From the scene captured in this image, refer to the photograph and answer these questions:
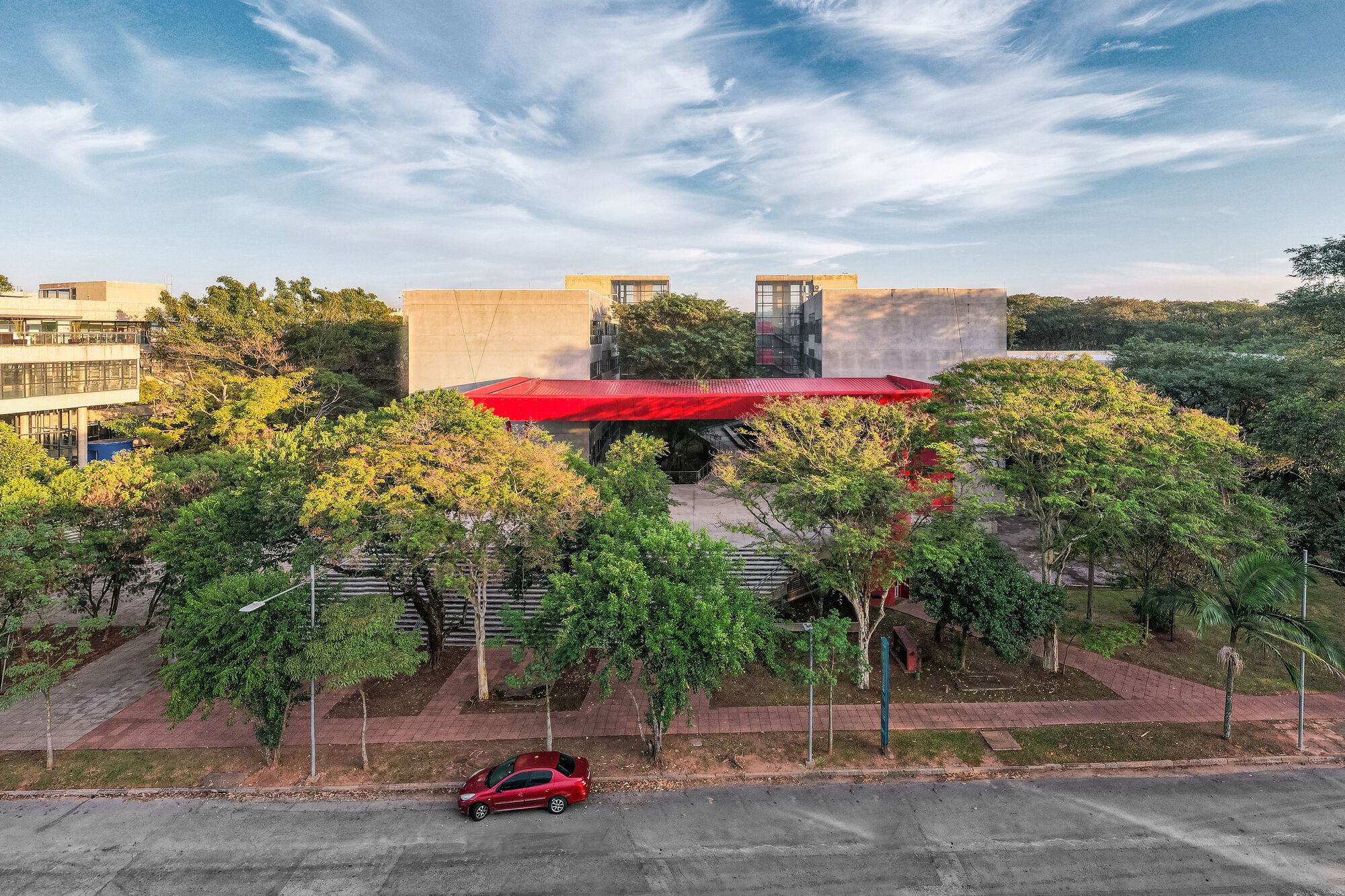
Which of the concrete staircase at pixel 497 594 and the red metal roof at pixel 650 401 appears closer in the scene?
the concrete staircase at pixel 497 594

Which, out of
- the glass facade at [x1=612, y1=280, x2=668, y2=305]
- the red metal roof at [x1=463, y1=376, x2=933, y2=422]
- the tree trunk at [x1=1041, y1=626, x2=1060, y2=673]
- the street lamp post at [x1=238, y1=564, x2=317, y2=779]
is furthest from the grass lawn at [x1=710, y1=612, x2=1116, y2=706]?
the glass facade at [x1=612, y1=280, x2=668, y2=305]

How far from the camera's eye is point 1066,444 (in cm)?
1858

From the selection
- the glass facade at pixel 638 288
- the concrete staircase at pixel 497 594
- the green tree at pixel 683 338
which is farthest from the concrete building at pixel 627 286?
the concrete staircase at pixel 497 594

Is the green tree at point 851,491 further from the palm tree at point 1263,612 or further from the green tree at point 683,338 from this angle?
Result: the green tree at point 683,338

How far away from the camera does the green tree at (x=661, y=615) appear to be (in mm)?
14234

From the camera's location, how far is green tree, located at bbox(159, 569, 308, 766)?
48.8 ft

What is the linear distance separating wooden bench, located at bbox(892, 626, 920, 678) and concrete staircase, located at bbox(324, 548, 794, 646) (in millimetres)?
3924

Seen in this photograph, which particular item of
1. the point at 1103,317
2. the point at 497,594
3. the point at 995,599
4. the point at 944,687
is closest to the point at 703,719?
the point at 944,687

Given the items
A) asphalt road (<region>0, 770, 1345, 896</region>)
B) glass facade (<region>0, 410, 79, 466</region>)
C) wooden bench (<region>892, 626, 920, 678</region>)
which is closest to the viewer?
asphalt road (<region>0, 770, 1345, 896</region>)

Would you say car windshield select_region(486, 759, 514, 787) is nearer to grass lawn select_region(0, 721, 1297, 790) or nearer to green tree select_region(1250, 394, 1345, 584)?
grass lawn select_region(0, 721, 1297, 790)

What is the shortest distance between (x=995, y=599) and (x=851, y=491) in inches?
195

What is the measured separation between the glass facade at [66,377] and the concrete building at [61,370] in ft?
0.12

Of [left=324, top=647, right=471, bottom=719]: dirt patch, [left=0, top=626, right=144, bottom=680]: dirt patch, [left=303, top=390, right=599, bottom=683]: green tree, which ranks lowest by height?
[left=324, top=647, right=471, bottom=719]: dirt patch

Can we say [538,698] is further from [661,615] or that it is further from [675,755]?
[661,615]
